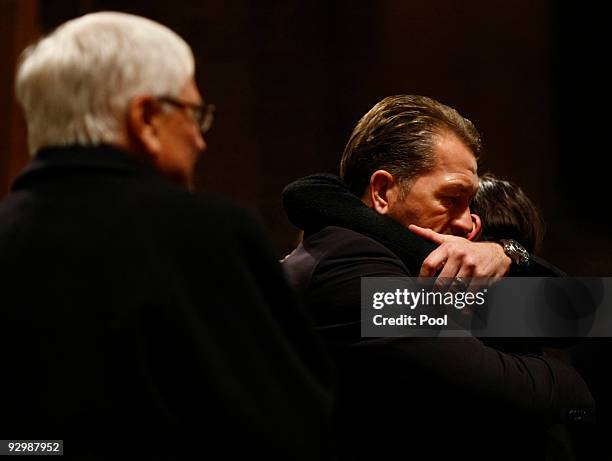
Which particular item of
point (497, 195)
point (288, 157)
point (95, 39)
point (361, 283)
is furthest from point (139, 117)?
point (288, 157)

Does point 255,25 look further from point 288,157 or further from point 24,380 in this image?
point 24,380

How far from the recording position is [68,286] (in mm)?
882

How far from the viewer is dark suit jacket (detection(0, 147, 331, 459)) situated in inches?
34.0

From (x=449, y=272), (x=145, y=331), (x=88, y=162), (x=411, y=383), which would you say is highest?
(x=88, y=162)

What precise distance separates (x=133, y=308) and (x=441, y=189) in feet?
2.65

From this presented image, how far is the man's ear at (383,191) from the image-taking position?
1545 millimetres

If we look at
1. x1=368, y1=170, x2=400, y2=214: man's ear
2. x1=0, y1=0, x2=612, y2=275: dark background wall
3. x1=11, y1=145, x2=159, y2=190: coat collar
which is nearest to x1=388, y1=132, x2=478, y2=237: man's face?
x1=368, y1=170, x2=400, y2=214: man's ear

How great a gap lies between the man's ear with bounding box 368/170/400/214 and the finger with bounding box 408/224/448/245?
6 cm

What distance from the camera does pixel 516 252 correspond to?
5.12 feet

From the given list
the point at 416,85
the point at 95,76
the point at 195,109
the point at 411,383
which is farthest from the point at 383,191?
the point at 416,85

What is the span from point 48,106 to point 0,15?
1597 mm

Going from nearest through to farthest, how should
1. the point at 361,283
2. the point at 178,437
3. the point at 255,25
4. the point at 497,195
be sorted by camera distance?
1. the point at 178,437
2. the point at 361,283
3. the point at 497,195
4. the point at 255,25

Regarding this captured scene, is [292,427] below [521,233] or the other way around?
the other way around

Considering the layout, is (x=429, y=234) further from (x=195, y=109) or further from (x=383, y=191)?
(x=195, y=109)
